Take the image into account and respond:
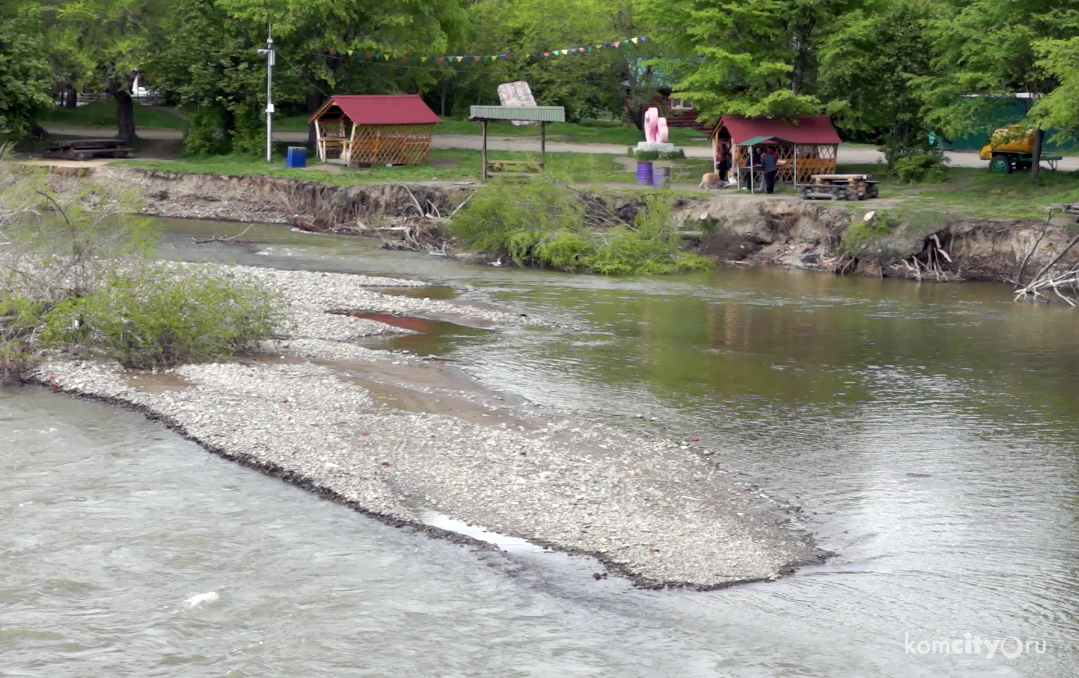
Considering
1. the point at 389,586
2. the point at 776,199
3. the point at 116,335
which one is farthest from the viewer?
the point at 776,199

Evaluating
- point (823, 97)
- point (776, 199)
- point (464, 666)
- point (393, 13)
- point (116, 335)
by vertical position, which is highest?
point (393, 13)

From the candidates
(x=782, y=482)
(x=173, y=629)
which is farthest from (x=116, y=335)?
(x=782, y=482)

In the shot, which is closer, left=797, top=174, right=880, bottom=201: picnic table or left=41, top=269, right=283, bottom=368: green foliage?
left=41, top=269, right=283, bottom=368: green foliage

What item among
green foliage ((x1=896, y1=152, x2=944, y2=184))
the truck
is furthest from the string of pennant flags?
the truck

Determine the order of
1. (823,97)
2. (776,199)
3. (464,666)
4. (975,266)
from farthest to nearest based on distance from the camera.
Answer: (823,97)
(776,199)
(975,266)
(464,666)

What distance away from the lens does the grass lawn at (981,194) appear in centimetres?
3291

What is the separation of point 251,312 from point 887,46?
2546 cm

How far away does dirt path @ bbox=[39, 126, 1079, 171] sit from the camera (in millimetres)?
45094

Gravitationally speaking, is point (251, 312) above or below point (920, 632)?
above

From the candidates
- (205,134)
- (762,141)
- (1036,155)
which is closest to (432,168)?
(205,134)

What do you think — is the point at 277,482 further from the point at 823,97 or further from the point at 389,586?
the point at 823,97

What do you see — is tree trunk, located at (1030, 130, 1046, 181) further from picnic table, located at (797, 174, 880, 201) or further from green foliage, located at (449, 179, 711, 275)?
green foliage, located at (449, 179, 711, 275)

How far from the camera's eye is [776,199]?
3566 centimetres

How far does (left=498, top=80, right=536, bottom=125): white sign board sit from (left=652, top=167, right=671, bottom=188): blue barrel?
50.5 ft
